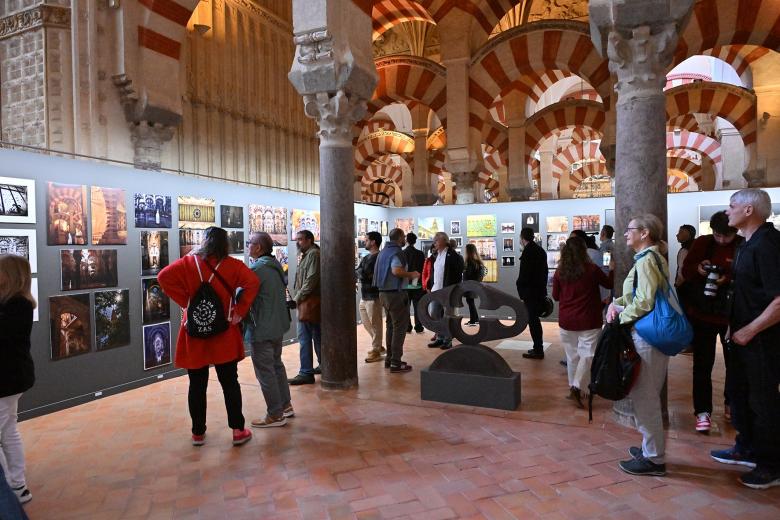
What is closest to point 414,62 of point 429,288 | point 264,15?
point 264,15

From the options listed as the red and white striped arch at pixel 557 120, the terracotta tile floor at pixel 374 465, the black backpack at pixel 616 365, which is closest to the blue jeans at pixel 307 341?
the terracotta tile floor at pixel 374 465

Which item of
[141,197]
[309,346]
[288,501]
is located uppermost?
[141,197]

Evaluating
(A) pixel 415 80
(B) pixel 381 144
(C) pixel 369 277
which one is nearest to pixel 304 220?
(C) pixel 369 277

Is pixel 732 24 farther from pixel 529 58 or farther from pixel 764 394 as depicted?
pixel 764 394

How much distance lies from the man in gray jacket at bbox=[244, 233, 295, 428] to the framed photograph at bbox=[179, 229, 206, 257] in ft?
6.57

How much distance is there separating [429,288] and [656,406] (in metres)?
5.04

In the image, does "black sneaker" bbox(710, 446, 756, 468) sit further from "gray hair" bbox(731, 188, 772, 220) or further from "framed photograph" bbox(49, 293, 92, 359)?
"framed photograph" bbox(49, 293, 92, 359)

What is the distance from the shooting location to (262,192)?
720cm

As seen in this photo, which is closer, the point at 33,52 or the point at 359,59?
the point at 359,59

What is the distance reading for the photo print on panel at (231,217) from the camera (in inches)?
258

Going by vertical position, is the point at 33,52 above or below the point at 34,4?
below

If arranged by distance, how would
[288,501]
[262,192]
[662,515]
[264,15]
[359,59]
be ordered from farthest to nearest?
[264,15]
[262,192]
[359,59]
[288,501]
[662,515]

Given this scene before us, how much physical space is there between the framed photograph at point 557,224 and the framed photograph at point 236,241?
5583 mm

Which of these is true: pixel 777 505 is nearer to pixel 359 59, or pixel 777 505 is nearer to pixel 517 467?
pixel 517 467
